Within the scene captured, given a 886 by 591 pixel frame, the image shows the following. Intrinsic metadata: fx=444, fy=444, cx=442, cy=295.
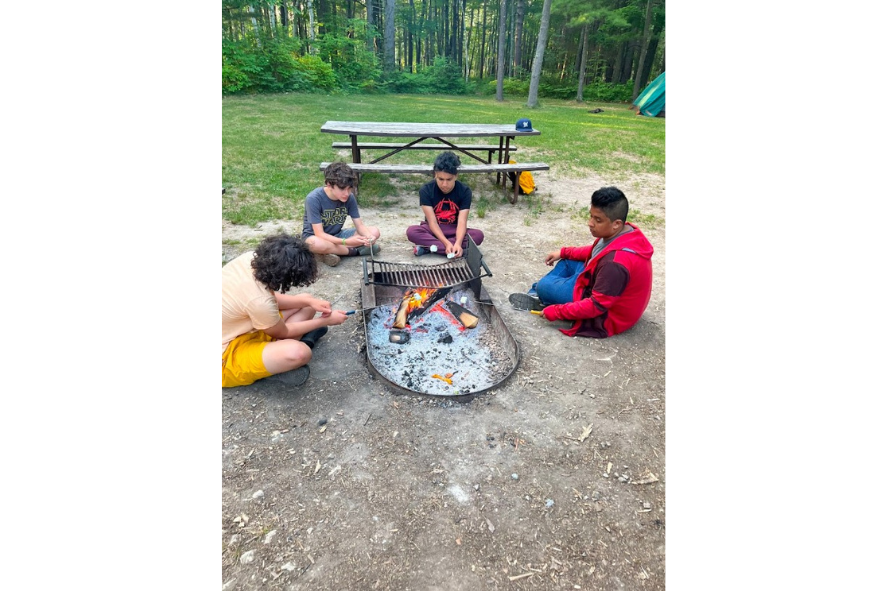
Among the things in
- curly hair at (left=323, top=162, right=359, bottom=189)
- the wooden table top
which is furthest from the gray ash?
the wooden table top

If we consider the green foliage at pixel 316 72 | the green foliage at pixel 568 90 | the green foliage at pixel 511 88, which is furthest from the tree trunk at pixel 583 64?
the green foliage at pixel 316 72

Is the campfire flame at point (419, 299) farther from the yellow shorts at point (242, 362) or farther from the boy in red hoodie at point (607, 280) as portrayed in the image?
the yellow shorts at point (242, 362)

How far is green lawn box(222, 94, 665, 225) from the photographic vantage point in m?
6.35

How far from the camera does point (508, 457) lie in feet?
7.68

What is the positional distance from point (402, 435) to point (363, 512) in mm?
490

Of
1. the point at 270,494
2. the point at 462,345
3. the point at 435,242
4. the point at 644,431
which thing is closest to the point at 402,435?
the point at 270,494

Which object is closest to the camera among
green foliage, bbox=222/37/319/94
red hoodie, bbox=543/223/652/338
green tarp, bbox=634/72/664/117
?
Result: red hoodie, bbox=543/223/652/338

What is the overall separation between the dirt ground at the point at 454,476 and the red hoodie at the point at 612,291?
13cm

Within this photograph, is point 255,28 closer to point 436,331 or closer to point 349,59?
point 349,59

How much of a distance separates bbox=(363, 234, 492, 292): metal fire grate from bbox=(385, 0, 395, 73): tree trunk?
22.6 m

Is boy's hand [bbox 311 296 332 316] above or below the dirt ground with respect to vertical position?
above

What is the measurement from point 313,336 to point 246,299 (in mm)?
766

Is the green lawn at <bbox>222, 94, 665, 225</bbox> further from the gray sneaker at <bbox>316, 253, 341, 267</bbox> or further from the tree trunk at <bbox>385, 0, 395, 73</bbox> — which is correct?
the tree trunk at <bbox>385, 0, 395, 73</bbox>

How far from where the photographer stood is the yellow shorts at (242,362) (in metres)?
2.57
